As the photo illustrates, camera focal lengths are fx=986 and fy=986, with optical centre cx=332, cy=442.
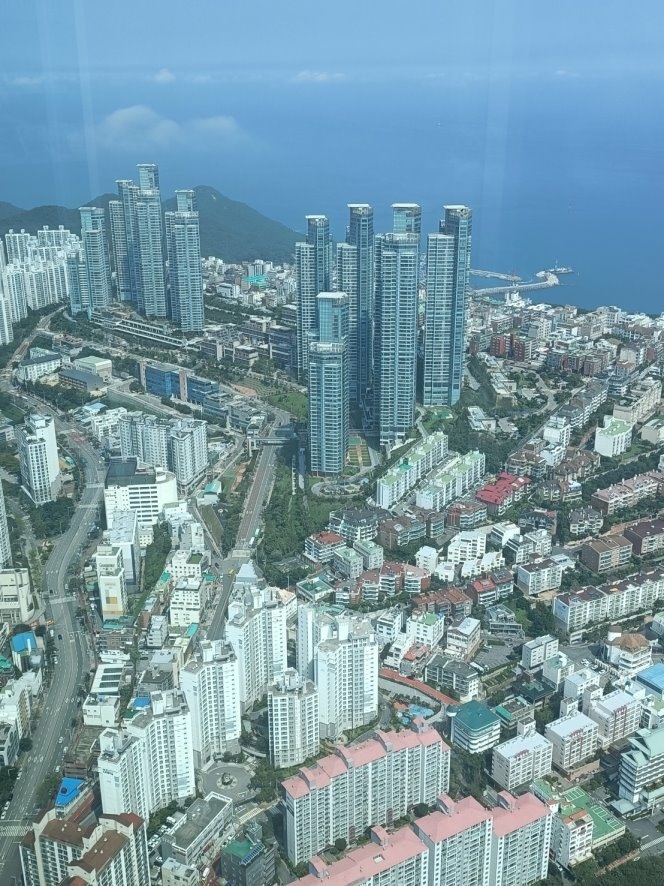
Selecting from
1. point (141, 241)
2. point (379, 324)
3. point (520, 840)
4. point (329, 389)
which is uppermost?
point (141, 241)

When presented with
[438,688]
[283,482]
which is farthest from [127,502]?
[438,688]

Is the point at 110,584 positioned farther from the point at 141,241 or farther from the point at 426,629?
the point at 141,241

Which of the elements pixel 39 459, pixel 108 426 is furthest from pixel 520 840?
pixel 108 426

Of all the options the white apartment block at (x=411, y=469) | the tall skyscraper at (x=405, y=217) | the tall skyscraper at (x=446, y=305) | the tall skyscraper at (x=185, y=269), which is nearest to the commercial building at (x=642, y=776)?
the white apartment block at (x=411, y=469)

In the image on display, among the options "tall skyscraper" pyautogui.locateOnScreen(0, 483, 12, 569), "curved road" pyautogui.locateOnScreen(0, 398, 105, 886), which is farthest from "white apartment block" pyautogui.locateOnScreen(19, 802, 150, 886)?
"tall skyscraper" pyautogui.locateOnScreen(0, 483, 12, 569)

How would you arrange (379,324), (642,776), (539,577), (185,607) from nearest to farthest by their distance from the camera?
(642,776) < (185,607) < (539,577) < (379,324)
